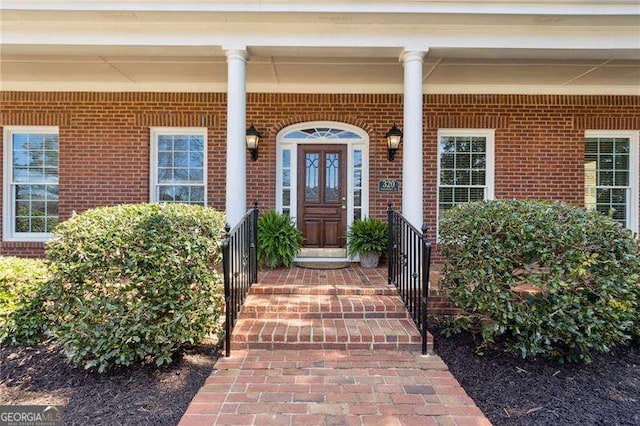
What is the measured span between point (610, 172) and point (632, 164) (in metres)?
0.36

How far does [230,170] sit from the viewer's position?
4.33 meters

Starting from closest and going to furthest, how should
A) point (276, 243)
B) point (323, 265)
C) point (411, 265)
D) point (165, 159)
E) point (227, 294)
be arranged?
point (227, 294) < point (411, 265) < point (276, 243) < point (323, 265) < point (165, 159)

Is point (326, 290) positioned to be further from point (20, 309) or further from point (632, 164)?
point (632, 164)

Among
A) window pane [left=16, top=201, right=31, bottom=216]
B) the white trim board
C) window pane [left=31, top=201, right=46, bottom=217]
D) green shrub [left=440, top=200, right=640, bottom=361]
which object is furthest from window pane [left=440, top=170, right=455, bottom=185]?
window pane [left=16, top=201, right=31, bottom=216]

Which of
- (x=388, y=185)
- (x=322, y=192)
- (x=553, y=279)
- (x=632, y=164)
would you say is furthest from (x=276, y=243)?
(x=632, y=164)

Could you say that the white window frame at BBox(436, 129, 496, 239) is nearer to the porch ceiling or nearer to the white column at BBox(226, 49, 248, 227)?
the porch ceiling

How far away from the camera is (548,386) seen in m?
2.82

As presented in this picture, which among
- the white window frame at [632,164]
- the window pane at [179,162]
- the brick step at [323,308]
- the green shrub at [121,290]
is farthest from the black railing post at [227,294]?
the white window frame at [632,164]

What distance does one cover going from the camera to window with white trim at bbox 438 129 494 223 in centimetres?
618

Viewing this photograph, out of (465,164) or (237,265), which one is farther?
(465,164)

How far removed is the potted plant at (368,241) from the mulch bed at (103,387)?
104 inches

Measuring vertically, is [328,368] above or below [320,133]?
below

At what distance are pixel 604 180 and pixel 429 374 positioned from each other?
5505mm

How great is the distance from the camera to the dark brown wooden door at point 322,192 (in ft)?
20.0
